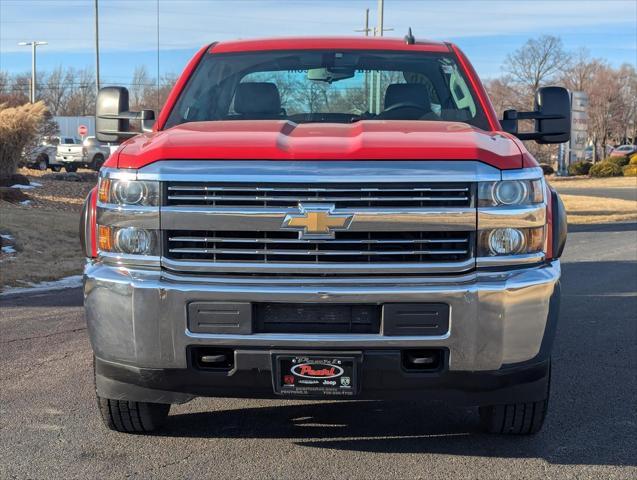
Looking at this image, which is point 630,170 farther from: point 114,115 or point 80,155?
point 114,115

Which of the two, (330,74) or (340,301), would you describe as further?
(330,74)

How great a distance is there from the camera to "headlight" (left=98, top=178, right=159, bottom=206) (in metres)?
3.81

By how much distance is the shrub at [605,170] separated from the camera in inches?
1984

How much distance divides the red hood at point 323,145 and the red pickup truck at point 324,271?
11 millimetres

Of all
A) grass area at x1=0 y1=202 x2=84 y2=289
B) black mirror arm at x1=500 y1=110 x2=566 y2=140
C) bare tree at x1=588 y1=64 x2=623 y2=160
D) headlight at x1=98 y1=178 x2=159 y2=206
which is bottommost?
grass area at x1=0 y1=202 x2=84 y2=289

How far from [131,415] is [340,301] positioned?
136 cm

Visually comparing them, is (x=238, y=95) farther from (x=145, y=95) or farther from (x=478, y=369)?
(x=145, y=95)

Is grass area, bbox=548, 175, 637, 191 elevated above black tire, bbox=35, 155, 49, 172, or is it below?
below

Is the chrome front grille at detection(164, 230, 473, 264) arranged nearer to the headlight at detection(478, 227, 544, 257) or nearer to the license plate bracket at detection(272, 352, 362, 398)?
the headlight at detection(478, 227, 544, 257)

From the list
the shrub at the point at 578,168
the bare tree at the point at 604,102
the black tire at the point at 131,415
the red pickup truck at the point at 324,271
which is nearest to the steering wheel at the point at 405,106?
the red pickup truck at the point at 324,271

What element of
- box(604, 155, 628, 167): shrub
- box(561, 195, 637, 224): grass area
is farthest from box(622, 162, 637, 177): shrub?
box(561, 195, 637, 224): grass area

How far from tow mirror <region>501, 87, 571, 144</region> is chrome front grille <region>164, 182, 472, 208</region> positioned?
173cm

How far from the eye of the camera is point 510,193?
3828 millimetres

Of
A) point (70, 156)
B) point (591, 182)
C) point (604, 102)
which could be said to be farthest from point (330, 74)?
point (604, 102)
